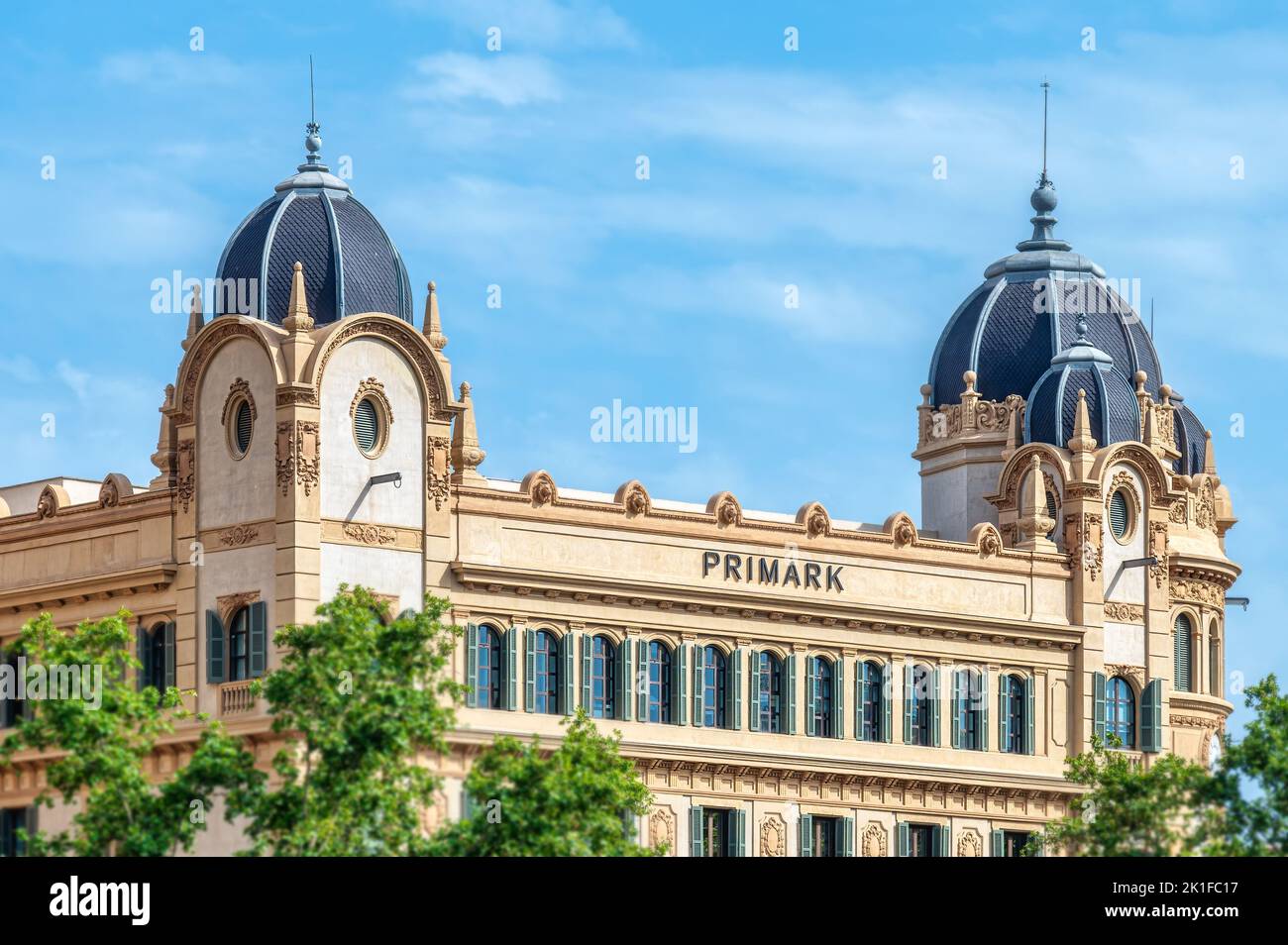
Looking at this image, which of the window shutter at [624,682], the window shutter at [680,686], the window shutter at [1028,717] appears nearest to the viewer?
the window shutter at [624,682]

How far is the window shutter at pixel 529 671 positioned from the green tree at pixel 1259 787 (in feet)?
56.3

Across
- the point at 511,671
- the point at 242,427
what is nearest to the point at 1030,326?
the point at 511,671

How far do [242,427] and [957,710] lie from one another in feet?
69.7

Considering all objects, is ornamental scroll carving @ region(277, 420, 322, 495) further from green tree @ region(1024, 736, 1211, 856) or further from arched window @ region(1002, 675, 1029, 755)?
arched window @ region(1002, 675, 1029, 755)

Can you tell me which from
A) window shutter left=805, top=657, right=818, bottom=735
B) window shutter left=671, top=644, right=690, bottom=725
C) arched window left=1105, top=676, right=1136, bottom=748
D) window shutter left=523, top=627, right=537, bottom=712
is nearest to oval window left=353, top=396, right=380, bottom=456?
window shutter left=523, top=627, right=537, bottom=712

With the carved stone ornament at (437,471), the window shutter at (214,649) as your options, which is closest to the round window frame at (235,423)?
the window shutter at (214,649)

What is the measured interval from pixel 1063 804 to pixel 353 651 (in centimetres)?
2934

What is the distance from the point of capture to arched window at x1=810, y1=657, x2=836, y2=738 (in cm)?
9500

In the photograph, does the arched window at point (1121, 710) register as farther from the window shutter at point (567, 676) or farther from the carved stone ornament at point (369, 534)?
the carved stone ornament at point (369, 534)

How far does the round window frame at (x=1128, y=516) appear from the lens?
332ft
